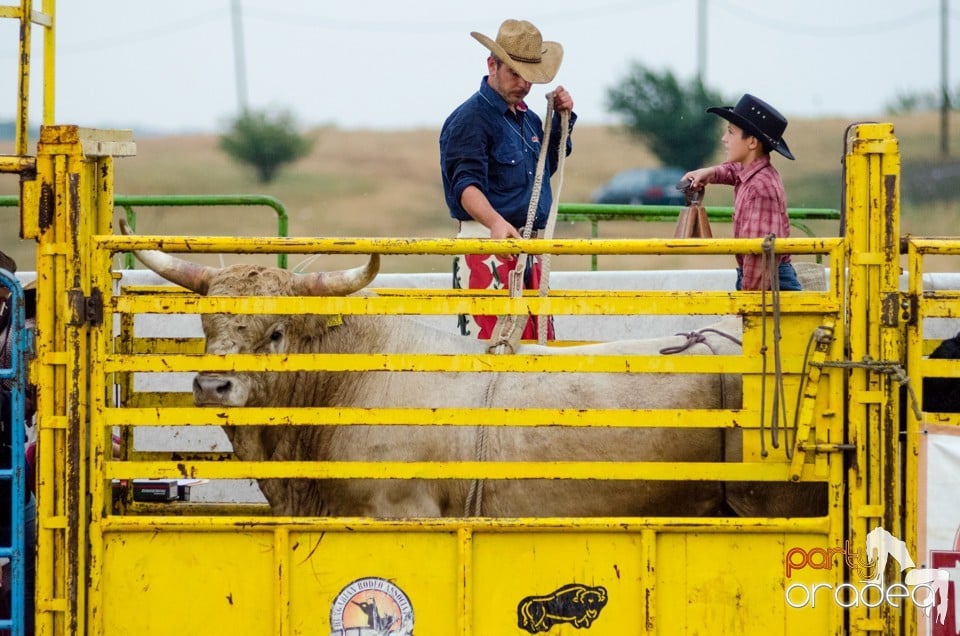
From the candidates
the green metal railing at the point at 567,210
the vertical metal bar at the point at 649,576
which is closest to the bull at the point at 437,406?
the vertical metal bar at the point at 649,576

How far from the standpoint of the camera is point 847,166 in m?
4.21

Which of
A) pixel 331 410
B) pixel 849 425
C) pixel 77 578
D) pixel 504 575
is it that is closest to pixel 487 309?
pixel 331 410

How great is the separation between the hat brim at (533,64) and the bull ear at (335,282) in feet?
4.85

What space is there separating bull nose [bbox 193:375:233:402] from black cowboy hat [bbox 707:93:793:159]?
2.53 m

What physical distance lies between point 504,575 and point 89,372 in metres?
1.51

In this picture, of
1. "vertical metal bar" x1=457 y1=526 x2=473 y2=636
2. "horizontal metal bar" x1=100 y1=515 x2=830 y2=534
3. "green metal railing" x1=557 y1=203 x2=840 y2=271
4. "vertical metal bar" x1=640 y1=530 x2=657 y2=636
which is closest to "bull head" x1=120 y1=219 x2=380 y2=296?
"horizontal metal bar" x1=100 y1=515 x2=830 y2=534

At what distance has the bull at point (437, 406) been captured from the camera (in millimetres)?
4961

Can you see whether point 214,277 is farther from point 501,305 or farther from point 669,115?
point 669,115

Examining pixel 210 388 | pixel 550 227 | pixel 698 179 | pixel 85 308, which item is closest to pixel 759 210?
pixel 698 179

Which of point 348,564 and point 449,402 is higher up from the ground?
point 449,402

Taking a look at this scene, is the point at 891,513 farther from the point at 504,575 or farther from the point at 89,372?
the point at 89,372

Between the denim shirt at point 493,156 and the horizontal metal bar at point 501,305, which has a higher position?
the denim shirt at point 493,156

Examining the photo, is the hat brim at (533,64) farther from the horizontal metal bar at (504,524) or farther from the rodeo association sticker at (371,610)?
the rodeo association sticker at (371,610)

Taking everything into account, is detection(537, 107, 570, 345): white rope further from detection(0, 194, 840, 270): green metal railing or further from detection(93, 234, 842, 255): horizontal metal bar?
detection(0, 194, 840, 270): green metal railing
